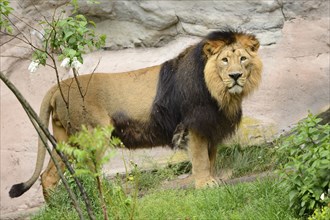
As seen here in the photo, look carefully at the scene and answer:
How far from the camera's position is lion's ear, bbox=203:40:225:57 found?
8.86m

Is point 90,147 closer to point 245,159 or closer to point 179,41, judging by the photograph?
point 245,159

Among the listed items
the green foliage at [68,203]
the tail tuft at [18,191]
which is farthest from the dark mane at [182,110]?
the green foliage at [68,203]

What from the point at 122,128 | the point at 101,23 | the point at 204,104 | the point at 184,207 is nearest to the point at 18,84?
the point at 101,23

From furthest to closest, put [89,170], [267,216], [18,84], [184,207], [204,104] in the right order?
[18,84]
[204,104]
[184,207]
[267,216]
[89,170]

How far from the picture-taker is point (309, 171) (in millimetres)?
5910

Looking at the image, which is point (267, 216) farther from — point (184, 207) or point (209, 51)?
point (209, 51)

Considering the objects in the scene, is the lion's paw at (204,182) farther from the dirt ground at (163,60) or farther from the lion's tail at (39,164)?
the lion's tail at (39,164)

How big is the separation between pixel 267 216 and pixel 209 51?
3034 mm

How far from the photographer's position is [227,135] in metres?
9.10

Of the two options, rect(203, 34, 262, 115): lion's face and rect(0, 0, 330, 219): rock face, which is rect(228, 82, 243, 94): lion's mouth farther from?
rect(0, 0, 330, 219): rock face

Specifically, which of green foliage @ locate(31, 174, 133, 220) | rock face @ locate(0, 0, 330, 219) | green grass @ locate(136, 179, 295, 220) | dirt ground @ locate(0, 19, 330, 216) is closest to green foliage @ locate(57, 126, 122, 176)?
green grass @ locate(136, 179, 295, 220)

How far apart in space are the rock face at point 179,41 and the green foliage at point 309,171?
14.9ft

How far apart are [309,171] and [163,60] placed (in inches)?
213

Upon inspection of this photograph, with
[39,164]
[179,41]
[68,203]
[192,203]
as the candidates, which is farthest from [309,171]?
[179,41]
